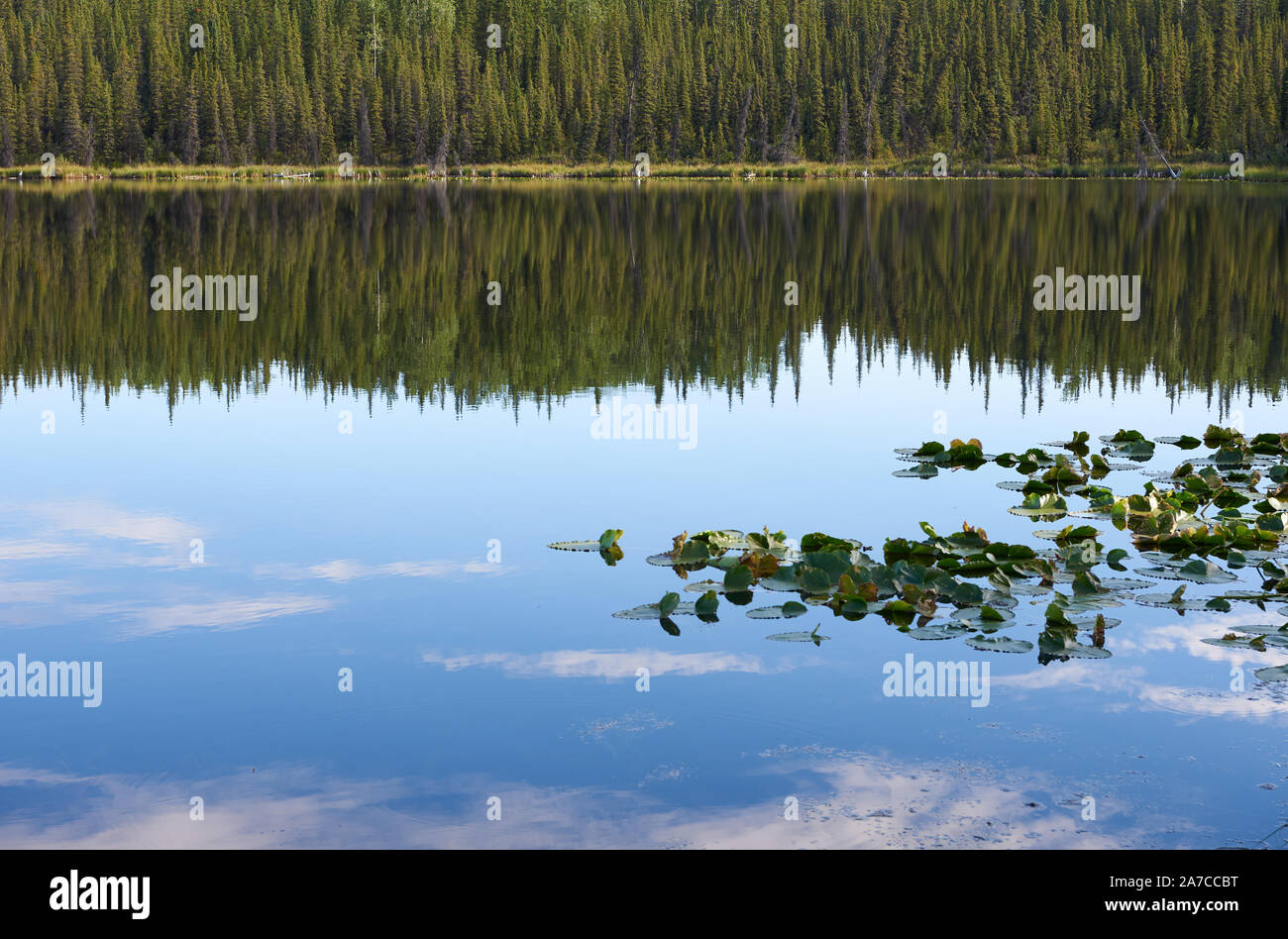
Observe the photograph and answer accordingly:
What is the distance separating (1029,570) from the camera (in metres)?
12.0

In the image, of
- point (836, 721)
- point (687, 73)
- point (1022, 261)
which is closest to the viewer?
point (836, 721)

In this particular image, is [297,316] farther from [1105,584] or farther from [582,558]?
[1105,584]

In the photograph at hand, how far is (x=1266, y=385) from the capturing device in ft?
75.8

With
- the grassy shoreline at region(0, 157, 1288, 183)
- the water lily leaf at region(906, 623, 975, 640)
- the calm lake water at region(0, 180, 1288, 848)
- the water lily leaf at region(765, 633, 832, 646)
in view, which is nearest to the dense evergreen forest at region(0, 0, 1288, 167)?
the grassy shoreline at region(0, 157, 1288, 183)

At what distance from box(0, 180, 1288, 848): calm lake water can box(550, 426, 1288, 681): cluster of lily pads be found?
0.18 m

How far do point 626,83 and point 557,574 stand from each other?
150 metres

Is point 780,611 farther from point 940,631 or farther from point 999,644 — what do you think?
point 999,644

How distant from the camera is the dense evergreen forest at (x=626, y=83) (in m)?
144

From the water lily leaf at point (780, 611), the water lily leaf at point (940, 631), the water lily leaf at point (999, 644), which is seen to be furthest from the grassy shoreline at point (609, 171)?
the water lily leaf at point (999, 644)

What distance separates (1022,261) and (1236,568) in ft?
106

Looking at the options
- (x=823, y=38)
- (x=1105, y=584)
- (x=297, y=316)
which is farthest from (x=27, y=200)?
(x=823, y=38)

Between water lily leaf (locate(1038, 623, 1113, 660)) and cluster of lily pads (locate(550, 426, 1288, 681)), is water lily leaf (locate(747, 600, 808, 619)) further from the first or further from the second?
water lily leaf (locate(1038, 623, 1113, 660))

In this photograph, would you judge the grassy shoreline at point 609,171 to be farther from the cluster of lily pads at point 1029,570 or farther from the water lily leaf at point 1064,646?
the water lily leaf at point 1064,646
